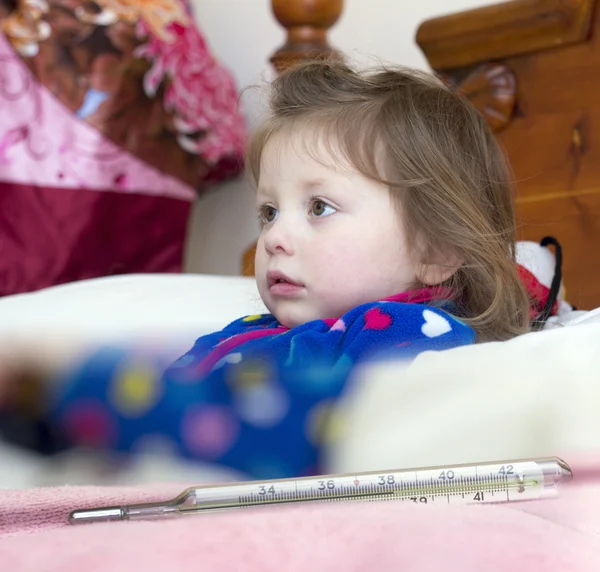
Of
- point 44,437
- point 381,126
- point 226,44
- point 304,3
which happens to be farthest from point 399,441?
point 226,44

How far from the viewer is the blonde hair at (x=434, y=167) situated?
2.58 feet

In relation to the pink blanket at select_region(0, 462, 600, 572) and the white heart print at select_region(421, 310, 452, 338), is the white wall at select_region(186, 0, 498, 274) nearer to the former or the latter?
the white heart print at select_region(421, 310, 452, 338)

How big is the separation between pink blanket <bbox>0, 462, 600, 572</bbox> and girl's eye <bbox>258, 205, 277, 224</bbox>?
0.48m

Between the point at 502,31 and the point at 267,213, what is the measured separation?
61cm

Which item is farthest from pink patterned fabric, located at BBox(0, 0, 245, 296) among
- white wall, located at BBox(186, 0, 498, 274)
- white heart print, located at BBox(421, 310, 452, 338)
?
white heart print, located at BBox(421, 310, 452, 338)

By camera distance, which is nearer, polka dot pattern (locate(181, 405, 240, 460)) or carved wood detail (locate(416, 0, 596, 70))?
polka dot pattern (locate(181, 405, 240, 460))

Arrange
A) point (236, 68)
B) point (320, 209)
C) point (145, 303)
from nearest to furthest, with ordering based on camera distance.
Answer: point (320, 209) < point (145, 303) < point (236, 68)

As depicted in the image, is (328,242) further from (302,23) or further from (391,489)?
(302,23)

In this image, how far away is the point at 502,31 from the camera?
1.27m

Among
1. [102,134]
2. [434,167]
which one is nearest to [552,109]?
[434,167]

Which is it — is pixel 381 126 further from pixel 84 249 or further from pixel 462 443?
pixel 84 249

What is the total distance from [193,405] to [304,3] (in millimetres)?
1167

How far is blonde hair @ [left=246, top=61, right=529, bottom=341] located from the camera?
0.79 m

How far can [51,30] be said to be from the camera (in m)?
1.52
